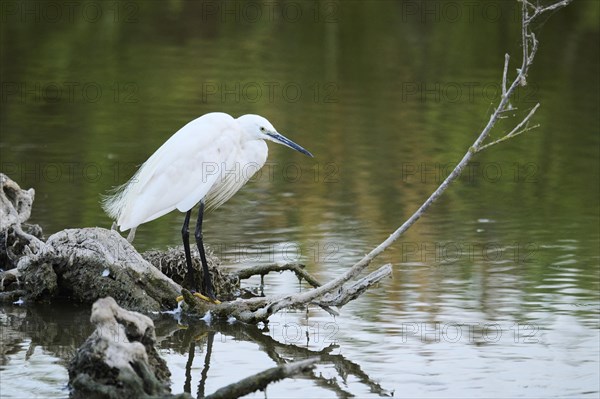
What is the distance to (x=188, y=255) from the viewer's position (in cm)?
831

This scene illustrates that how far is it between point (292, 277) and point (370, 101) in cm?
937

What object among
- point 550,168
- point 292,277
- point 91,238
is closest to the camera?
point 91,238

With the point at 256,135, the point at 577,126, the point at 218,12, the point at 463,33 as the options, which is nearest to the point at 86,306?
the point at 256,135

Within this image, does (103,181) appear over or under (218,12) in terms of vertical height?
under

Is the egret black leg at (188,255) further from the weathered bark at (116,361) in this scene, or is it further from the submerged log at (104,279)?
the weathered bark at (116,361)

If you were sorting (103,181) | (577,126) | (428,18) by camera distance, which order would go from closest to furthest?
(103,181) → (577,126) → (428,18)

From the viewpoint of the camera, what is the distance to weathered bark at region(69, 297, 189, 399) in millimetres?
6031

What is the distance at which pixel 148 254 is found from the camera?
8562 mm

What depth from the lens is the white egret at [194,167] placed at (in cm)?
823

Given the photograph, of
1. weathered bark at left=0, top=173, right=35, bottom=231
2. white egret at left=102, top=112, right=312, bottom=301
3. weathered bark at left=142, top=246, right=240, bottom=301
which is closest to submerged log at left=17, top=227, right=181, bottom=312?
white egret at left=102, top=112, right=312, bottom=301

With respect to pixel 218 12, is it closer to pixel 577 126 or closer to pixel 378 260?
pixel 577 126

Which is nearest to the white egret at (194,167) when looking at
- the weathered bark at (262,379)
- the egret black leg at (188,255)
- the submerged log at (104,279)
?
the egret black leg at (188,255)

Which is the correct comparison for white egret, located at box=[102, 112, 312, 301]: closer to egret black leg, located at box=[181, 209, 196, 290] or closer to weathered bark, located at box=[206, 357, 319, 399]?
egret black leg, located at box=[181, 209, 196, 290]

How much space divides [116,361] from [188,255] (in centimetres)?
231
